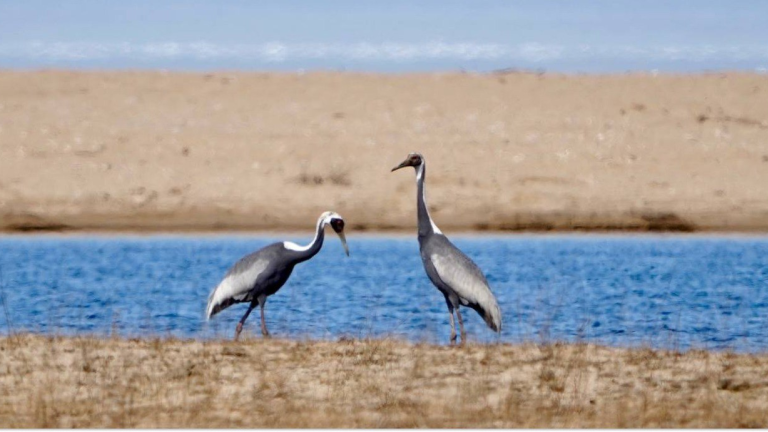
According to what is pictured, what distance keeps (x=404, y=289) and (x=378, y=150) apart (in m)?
20.2

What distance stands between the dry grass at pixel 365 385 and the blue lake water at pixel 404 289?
4.97ft

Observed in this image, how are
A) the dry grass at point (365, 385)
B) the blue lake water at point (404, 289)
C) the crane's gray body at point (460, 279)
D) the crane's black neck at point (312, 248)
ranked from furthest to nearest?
the blue lake water at point (404, 289)
the crane's black neck at point (312, 248)
the crane's gray body at point (460, 279)
the dry grass at point (365, 385)

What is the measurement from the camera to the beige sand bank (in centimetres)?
3366

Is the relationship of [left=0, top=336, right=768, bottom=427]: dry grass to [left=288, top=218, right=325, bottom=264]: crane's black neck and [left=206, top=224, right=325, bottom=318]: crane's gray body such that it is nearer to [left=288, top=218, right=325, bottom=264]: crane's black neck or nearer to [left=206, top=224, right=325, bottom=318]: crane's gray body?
[left=206, top=224, right=325, bottom=318]: crane's gray body

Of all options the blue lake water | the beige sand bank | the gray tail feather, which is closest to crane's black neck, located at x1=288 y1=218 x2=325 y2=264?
the blue lake water

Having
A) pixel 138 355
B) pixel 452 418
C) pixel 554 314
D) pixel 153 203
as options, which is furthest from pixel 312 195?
pixel 452 418

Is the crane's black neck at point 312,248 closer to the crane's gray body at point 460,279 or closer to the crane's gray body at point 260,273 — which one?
the crane's gray body at point 260,273

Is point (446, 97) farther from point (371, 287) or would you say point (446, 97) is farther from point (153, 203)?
point (371, 287)

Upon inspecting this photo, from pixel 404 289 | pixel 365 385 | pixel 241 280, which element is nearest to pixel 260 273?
pixel 241 280

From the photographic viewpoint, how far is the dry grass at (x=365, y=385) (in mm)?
8594

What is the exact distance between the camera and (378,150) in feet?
136

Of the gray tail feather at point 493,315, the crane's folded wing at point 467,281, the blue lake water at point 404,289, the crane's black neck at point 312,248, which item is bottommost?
the blue lake water at point 404,289

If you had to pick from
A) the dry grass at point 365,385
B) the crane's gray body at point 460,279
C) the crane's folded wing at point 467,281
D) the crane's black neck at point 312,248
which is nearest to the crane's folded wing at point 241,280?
the crane's black neck at point 312,248

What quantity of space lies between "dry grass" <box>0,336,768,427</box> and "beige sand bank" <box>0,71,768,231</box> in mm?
21146
